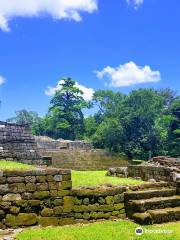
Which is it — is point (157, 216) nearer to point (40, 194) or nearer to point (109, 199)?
point (109, 199)

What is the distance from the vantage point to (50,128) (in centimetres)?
6769

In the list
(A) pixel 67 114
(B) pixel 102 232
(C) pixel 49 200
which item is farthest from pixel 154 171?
(A) pixel 67 114

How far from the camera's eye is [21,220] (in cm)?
1064

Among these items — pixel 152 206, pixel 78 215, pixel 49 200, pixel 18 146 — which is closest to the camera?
pixel 49 200

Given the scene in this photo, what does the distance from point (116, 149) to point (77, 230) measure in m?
31.1

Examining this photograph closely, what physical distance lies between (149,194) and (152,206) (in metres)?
0.63

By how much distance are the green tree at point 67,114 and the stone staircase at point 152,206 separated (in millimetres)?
50475

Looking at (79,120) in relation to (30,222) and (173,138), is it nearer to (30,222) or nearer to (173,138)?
(173,138)

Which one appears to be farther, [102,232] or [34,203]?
[34,203]

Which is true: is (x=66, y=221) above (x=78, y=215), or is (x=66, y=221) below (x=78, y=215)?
below

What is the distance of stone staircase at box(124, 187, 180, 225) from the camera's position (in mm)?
11072

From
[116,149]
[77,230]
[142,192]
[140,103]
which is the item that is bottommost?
[77,230]

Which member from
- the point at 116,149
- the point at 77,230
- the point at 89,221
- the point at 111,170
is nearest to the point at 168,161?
the point at 111,170

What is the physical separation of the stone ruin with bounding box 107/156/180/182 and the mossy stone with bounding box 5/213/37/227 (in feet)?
15.8
